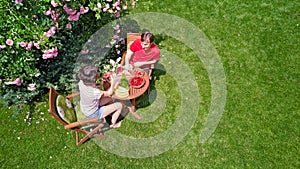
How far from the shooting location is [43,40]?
5375 mm

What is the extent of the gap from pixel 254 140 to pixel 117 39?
3035 millimetres

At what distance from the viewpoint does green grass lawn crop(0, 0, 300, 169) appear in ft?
19.1

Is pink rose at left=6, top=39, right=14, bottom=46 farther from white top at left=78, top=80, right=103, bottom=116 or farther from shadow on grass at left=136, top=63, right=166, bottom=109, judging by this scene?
shadow on grass at left=136, top=63, right=166, bottom=109

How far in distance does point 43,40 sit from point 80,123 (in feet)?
4.58

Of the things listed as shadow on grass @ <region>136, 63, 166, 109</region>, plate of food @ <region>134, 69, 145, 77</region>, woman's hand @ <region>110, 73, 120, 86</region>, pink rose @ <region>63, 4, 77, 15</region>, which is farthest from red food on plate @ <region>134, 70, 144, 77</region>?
pink rose @ <region>63, 4, 77, 15</region>

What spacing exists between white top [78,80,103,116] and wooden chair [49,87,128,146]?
0.56 ft

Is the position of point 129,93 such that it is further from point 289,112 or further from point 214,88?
point 289,112

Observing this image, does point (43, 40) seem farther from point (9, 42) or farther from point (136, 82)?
point (136, 82)

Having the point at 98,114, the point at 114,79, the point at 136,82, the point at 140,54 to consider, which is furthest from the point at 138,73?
the point at 98,114

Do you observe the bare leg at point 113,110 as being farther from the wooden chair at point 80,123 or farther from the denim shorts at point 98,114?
the wooden chair at point 80,123

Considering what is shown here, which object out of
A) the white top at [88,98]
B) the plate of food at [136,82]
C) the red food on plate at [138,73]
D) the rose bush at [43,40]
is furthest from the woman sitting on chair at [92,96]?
the rose bush at [43,40]

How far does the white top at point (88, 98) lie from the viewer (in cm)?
520

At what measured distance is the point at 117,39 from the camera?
6547 millimetres

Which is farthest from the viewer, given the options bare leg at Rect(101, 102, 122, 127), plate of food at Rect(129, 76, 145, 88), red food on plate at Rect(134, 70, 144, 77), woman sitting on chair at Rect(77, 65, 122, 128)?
red food on plate at Rect(134, 70, 144, 77)
